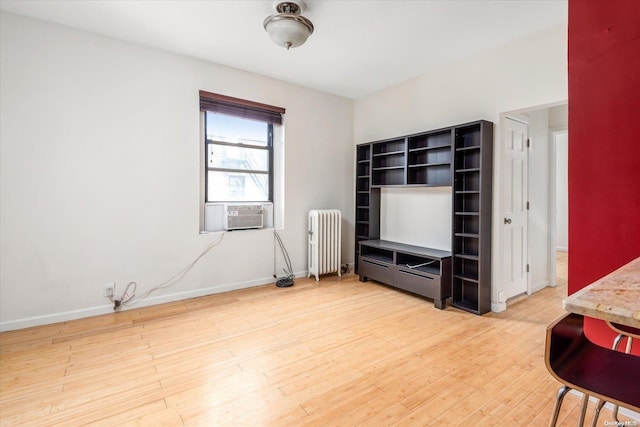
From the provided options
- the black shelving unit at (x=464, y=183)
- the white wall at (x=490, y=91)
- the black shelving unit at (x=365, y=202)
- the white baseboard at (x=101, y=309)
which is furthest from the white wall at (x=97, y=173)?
the black shelving unit at (x=464, y=183)

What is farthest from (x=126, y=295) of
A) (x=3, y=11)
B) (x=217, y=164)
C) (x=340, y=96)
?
(x=340, y=96)

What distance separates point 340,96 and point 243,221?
2.62 m

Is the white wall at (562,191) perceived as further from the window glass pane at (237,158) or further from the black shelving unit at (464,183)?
the window glass pane at (237,158)

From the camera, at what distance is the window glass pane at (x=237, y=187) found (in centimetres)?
389

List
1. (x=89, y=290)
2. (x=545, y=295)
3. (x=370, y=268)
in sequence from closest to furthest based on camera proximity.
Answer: (x=89, y=290)
(x=545, y=295)
(x=370, y=268)

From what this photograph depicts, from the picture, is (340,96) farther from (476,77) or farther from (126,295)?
(126,295)

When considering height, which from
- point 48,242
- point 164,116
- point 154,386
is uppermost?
point 164,116

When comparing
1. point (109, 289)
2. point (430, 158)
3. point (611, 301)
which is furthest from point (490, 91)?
point (109, 289)


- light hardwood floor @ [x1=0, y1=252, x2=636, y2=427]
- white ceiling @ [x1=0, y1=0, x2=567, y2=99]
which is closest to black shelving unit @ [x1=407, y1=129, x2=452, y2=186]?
white ceiling @ [x1=0, y1=0, x2=567, y2=99]

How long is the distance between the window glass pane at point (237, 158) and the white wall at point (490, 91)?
6.18 feet

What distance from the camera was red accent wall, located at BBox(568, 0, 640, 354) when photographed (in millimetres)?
1543

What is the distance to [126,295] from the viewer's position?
321cm

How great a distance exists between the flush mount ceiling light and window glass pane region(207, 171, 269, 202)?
189cm

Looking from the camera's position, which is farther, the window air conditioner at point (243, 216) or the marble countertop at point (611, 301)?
the window air conditioner at point (243, 216)
